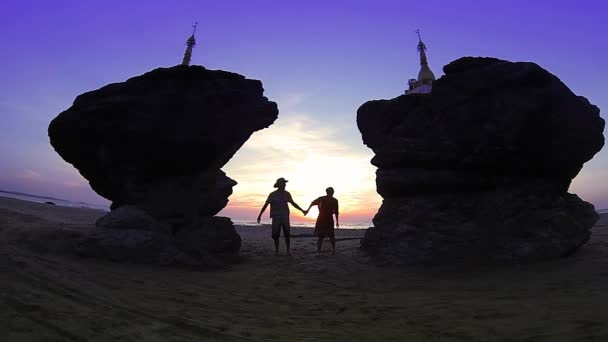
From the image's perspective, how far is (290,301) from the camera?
232 inches

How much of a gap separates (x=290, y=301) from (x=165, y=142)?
250 inches

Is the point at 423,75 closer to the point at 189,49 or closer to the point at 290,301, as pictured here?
the point at 189,49

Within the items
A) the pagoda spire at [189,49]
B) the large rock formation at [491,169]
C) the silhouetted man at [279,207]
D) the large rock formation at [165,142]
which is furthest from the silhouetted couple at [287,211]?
the pagoda spire at [189,49]

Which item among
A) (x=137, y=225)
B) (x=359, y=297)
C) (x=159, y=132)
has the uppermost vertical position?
(x=159, y=132)

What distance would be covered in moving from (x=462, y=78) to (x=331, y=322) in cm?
753

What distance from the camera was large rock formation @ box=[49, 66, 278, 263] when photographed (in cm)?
1010

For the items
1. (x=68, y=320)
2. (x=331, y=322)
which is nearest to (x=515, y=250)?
(x=331, y=322)

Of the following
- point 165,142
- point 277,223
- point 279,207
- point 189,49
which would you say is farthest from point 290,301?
point 189,49

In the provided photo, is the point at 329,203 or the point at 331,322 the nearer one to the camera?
the point at 331,322

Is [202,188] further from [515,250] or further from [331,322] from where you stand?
[515,250]

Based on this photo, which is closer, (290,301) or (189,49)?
(290,301)

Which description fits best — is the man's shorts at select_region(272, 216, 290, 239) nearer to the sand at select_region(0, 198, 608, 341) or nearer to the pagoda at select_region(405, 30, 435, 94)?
the sand at select_region(0, 198, 608, 341)

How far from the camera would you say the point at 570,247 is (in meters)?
8.23

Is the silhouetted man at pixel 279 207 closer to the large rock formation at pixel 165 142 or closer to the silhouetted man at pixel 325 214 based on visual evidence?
the silhouetted man at pixel 325 214
